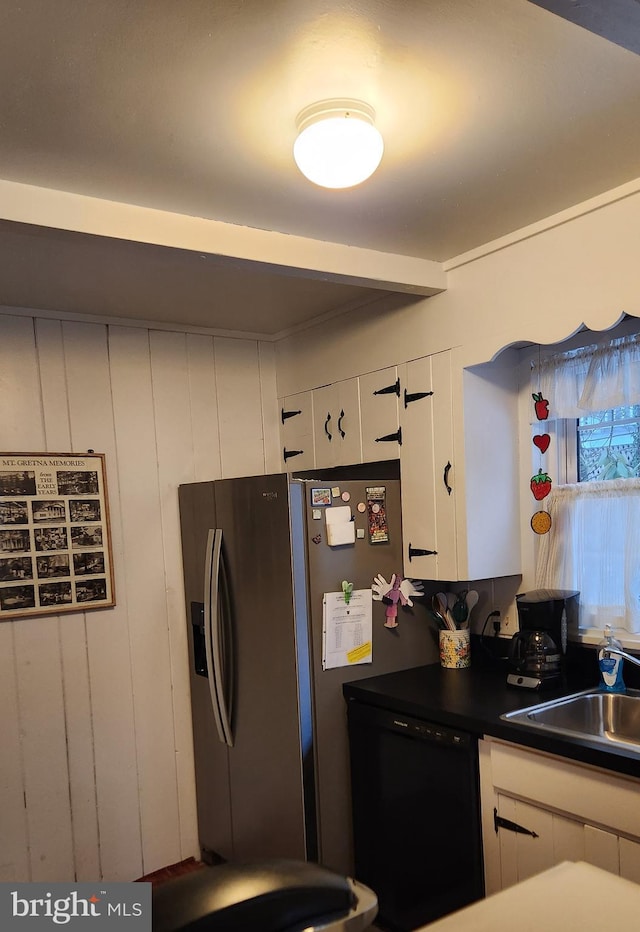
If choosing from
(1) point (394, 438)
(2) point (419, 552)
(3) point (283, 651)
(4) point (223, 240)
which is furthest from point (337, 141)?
(3) point (283, 651)

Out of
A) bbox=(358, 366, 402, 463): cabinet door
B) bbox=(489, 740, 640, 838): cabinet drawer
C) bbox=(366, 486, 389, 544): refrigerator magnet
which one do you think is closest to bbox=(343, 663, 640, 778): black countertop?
bbox=(489, 740, 640, 838): cabinet drawer

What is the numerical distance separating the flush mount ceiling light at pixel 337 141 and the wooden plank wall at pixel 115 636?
5.74ft

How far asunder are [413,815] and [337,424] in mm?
1580

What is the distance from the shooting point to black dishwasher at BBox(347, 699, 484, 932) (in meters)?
2.19

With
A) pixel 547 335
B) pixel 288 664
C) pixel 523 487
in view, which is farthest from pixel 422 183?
pixel 288 664

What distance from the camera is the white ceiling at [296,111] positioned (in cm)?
128

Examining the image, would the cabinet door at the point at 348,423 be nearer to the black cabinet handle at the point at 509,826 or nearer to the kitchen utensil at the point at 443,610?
the kitchen utensil at the point at 443,610

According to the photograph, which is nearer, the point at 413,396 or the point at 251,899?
the point at 251,899

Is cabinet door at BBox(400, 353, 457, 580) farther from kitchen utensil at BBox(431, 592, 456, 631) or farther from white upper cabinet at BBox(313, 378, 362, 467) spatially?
white upper cabinet at BBox(313, 378, 362, 467)

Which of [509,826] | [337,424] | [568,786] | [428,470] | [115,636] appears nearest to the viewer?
[568,786]

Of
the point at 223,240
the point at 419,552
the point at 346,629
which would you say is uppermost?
the point at 223,240

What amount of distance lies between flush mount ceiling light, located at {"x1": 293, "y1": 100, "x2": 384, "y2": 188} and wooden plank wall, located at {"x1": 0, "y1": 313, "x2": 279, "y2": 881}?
68.8 inches

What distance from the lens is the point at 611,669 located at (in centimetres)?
230

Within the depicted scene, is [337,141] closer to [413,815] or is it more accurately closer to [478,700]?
[478,700]
